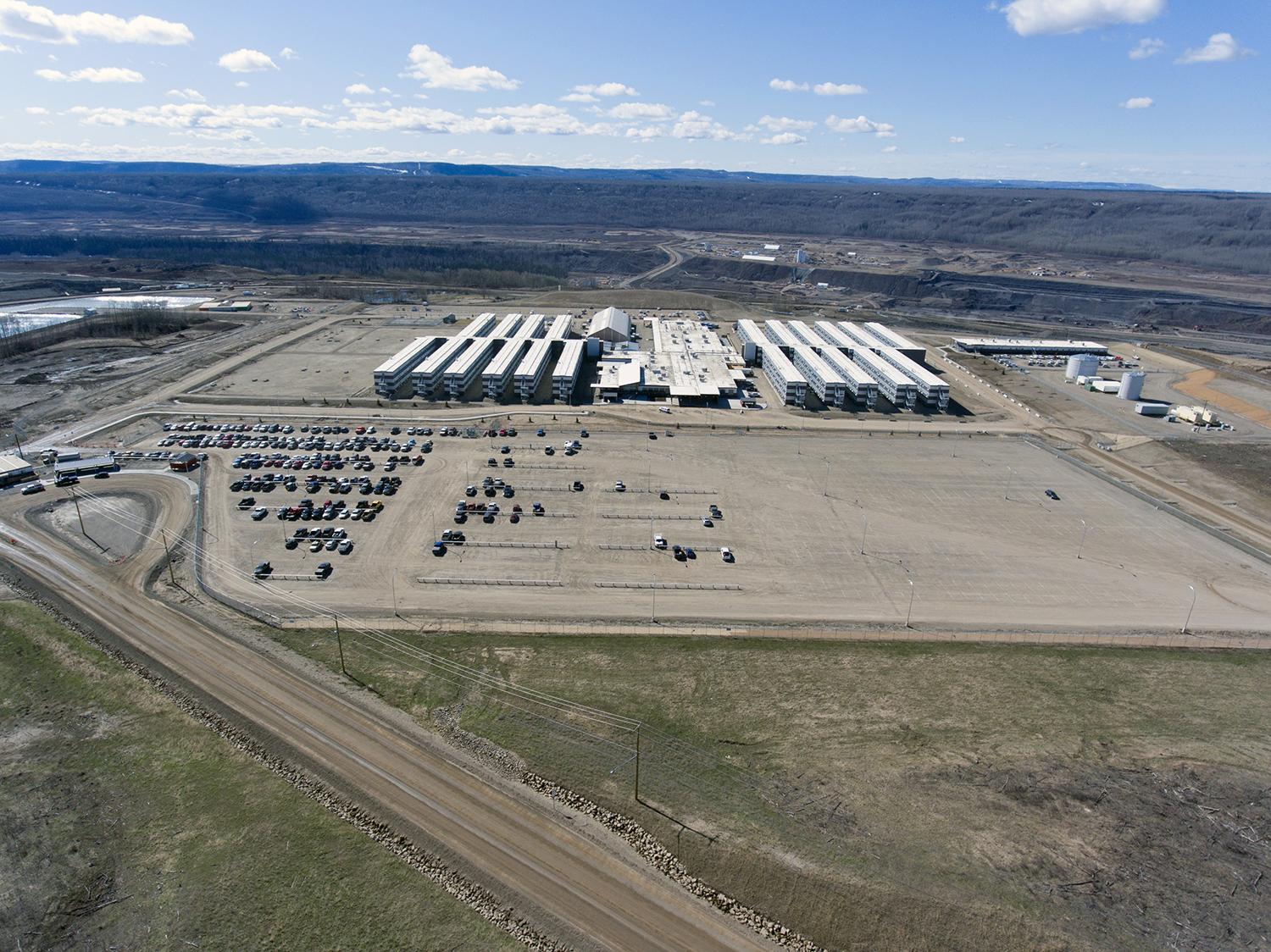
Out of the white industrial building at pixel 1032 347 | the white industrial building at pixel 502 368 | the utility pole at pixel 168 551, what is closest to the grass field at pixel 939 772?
the utility pole at pixel 168 551

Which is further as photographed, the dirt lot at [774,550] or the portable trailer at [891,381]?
the portable trailer at [891,381]

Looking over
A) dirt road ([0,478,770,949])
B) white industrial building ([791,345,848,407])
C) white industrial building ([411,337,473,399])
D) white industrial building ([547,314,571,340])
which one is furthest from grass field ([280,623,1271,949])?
white industrial building ([547,314,571,340])

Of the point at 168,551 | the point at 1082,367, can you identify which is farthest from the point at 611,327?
the point at 168,551

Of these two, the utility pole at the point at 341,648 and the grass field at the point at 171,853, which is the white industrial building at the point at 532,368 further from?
the grass field at the point at 171,853

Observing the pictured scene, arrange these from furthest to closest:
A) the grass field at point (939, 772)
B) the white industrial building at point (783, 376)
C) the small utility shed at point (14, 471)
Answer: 1. the white industrial building at point (783, 376)
2. the small utility shed at point (14, 471)
3. the grass field at point (939, 772)

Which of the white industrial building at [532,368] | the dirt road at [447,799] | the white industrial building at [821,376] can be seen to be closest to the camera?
the dirt road at [447,799]

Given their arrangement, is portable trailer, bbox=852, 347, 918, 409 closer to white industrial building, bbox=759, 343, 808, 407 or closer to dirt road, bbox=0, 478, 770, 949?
white industrial building, bbox=759, 343, 808, 407

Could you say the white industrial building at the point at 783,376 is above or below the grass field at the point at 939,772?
above

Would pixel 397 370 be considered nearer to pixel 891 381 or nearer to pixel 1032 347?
pixel 891 381
